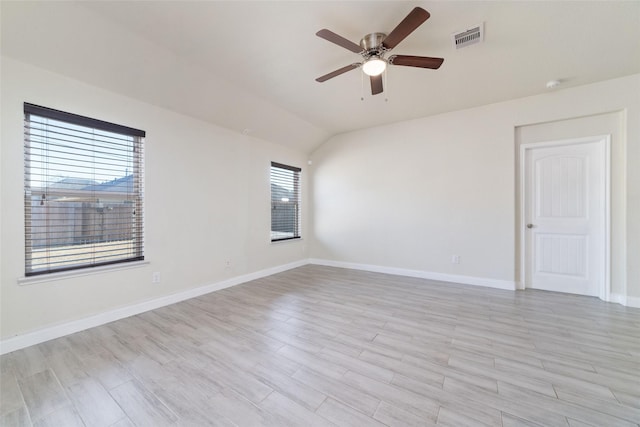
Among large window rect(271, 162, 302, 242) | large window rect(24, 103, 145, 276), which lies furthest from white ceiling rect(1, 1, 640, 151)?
large window rect(271, 162, 302, 242)

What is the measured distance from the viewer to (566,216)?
11.5 ft

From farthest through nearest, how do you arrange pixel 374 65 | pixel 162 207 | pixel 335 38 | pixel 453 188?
1. pixel 453 188
2. pixel 162 207
3. pixel 374 65
4. pixel 335 38

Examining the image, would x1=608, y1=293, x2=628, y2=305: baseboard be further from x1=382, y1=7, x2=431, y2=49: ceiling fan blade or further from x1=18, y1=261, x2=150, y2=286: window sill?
x1=18, y1=261, x2=150, y2=286: window sill

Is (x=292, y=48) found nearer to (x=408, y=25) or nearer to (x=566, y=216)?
(x=408, y=25)

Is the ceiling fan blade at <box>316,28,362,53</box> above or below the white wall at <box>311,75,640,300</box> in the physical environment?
above

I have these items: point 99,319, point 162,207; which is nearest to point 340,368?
point 99,319

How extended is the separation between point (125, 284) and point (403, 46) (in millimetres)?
4104

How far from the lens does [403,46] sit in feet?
8.38

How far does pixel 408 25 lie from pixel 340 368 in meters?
2.74

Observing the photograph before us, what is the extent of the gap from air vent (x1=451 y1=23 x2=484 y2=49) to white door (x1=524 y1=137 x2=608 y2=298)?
7.18ft

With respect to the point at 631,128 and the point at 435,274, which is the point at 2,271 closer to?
the point at 435,274

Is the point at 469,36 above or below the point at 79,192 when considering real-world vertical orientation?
above

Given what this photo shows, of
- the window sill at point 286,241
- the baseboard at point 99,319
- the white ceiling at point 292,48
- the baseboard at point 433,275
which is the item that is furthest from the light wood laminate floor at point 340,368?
the white ceiling at point 292,48

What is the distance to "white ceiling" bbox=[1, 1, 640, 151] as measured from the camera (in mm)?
2039
